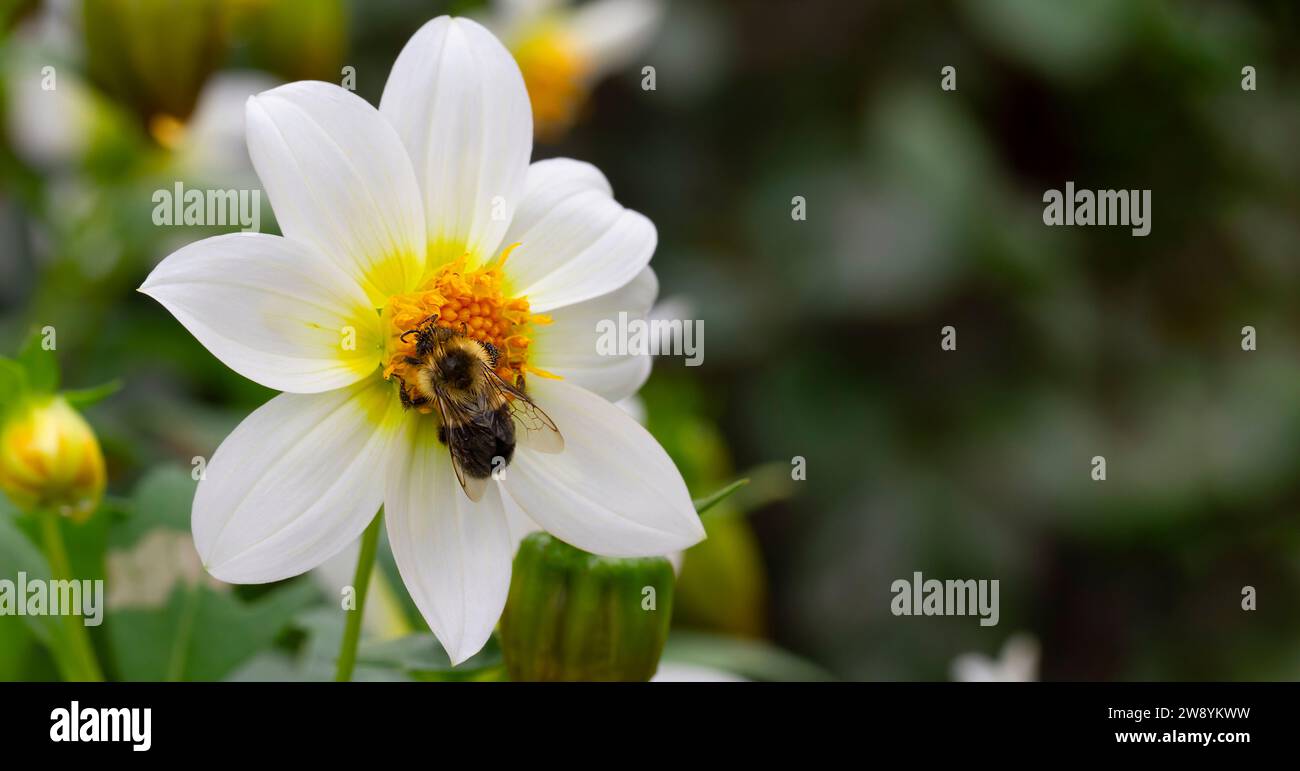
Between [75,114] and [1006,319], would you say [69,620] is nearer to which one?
[75,114]

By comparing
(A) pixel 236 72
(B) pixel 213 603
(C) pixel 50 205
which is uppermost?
(A) pixel 236 72

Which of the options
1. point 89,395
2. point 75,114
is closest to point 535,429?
point 89,395

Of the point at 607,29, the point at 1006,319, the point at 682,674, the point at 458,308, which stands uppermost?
the point at 607,29

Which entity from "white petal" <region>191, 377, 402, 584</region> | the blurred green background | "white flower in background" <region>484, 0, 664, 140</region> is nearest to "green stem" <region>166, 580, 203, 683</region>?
"white petal" <region>191, 377, 402, 584</region>

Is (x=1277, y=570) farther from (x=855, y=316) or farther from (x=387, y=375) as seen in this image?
(x=387, y=375)

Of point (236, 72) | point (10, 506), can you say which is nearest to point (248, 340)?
point (10, 506)

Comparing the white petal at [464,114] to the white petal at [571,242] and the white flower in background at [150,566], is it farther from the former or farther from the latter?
the white flower in background at [150,566]

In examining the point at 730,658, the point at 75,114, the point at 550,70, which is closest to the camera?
the point at 730,658
